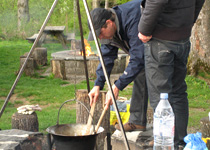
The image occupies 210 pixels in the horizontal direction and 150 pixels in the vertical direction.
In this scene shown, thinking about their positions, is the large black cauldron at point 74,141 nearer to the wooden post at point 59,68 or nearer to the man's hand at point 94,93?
the man's hand at point 94,93

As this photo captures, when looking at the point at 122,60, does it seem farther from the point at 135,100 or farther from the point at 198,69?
the point at 135,100

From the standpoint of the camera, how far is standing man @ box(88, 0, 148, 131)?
3557mm

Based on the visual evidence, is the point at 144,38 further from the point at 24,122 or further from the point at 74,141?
the point at 24,122

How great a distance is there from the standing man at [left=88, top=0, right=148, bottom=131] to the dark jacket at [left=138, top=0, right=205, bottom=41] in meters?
0.33

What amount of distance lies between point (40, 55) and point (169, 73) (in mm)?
8874

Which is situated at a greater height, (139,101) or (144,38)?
(144,38)

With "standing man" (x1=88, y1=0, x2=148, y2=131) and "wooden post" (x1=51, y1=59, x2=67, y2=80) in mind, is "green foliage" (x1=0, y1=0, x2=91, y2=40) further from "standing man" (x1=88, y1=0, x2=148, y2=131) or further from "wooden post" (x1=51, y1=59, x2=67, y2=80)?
"standing man" (x1=88, y1=0, x2=148, y2=131)

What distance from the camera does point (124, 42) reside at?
12.8ft

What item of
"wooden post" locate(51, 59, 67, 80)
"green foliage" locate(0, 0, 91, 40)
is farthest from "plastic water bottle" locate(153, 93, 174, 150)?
"green foliage" locate(0, 0, 91, 40)

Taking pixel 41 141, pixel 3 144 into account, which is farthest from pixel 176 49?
pixel 3 144

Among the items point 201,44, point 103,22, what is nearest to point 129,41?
point 103,22

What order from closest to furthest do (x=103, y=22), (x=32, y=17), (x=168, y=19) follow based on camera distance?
(x=168, y=19), (x=103, y=22), (x=32, y=17)

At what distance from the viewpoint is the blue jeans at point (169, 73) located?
10.7ft

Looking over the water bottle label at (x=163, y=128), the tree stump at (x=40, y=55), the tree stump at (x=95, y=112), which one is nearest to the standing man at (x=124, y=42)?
the tree stump at (x=95, y=112)
